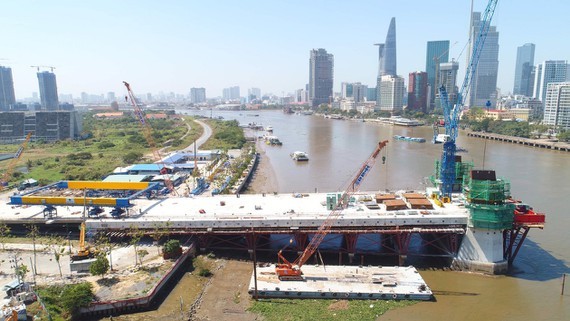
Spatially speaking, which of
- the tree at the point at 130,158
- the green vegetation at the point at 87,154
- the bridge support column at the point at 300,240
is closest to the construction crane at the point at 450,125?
the bridge support column at the point at 300,240

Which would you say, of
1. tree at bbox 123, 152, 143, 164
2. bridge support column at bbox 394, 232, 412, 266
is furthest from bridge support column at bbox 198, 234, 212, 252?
tree at bbox 123, 152, 143, 164

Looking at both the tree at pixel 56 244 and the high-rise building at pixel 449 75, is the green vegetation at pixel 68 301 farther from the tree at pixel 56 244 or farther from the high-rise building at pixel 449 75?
the high-rise building at pixel 449 75

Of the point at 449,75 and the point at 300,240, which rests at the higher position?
the point at 449,75

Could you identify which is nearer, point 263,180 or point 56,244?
point 56,244

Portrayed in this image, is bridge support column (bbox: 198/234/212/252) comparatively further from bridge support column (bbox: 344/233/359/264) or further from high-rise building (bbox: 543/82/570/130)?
high-rise building (bbox: 543/82/570/130)

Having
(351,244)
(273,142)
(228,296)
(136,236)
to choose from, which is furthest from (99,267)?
(273,142)

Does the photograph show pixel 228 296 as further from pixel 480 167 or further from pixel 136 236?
pixel 480 167

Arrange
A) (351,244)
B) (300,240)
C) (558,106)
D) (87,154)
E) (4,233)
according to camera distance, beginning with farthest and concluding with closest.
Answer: (558,106) < (87,154) < (4,233) < (300,240) < (351,244)
